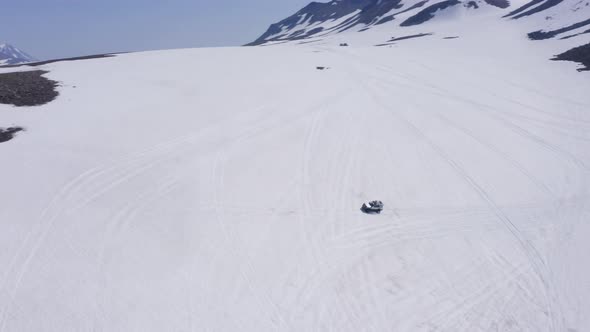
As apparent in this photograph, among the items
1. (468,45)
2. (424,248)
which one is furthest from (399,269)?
(468,45)

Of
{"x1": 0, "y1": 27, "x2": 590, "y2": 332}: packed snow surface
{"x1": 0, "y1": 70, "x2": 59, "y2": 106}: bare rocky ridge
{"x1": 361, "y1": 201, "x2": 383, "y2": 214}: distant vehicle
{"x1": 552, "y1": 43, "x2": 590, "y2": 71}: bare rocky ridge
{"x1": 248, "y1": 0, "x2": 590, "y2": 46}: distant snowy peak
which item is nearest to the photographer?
{"x1": 0, "y1": 27, "x2": 590, "y2": 332}: packed snow surface

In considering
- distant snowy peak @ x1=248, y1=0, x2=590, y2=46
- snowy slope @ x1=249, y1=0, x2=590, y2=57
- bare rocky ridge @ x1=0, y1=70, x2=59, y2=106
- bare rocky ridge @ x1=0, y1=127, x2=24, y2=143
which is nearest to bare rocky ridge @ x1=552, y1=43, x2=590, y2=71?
snowy slope @ x1=249, y1=0, x2=590, y2=57

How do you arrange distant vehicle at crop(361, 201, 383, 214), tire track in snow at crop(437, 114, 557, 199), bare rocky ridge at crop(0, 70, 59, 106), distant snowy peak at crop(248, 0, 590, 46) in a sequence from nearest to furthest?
distant vehicle at crop(361, 201, 383, 214) < tire track in snow at crop(437, 114, 557, 199) < bare rocky ridge at crop(0, 70, 59, 106) < distant snowy peak at crop(248, 0, 590, 46)

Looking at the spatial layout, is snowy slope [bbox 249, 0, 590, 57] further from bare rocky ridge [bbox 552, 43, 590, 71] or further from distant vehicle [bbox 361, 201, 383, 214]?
distant vehicle [bbox 361, 201, 383, 214]

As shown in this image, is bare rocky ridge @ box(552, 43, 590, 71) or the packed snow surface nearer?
the packed snow surface

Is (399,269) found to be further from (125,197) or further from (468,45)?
(468,45)

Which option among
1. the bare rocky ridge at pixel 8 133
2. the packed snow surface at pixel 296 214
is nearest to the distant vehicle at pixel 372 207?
the packed snow surface at pixel 296 214

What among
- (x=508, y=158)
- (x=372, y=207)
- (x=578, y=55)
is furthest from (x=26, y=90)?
(x=578, y=55)
